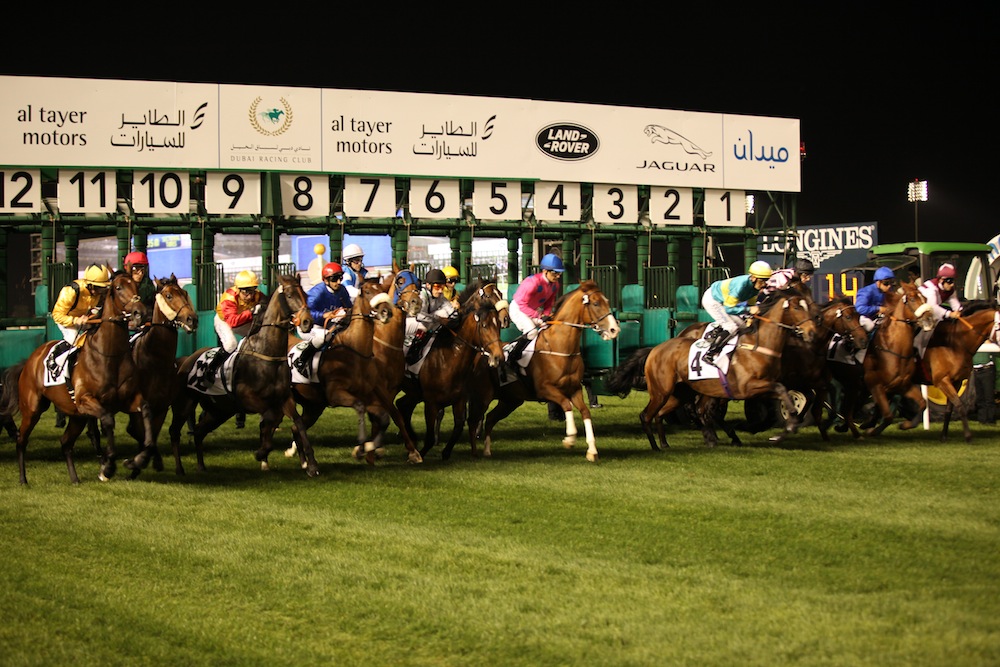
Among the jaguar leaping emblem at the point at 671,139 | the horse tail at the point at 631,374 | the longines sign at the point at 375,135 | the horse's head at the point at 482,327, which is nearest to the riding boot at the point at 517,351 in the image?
the horse's head at the point at 482,327

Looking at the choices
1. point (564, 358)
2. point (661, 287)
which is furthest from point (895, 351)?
point (661, 287)

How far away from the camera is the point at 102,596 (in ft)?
17.8

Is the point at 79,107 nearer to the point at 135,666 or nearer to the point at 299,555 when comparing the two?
the point at 299,555

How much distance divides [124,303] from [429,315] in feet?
9.05

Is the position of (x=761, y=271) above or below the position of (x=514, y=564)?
above

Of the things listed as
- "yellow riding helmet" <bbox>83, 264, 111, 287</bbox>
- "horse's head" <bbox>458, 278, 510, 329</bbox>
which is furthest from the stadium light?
"yellow riding helmet" <bbox>83, 264, 111, 287</bbox>

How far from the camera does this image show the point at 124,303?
8.80 m

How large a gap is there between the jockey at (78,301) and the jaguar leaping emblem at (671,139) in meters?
9.67

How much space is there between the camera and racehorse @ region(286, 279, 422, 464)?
9.66m

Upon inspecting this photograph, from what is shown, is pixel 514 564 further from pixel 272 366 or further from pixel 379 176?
pixel 379 176

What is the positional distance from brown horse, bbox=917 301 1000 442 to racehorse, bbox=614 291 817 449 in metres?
1.74

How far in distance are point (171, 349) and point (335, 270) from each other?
1.65 metres

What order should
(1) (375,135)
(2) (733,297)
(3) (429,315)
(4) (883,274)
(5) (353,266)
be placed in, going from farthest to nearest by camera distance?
(1) (375,135) < (4) (883,274) < (2) (733,297) < (5) (353,266) < (3) (429,315)

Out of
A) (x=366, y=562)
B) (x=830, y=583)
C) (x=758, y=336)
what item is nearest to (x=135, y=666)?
(x=366, y=562)
